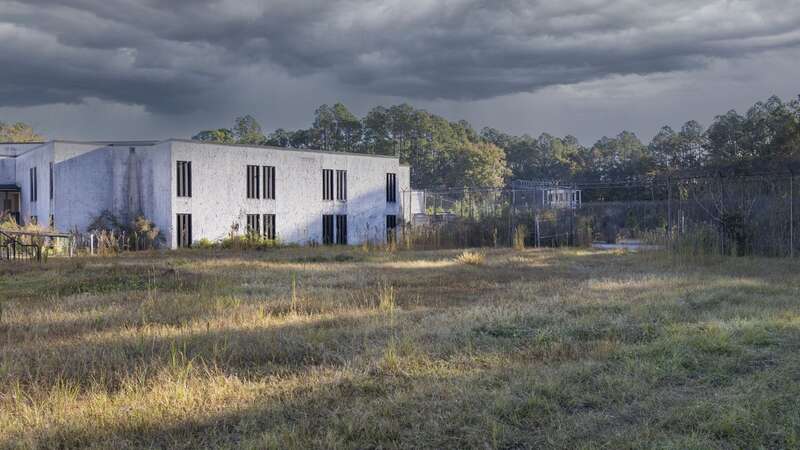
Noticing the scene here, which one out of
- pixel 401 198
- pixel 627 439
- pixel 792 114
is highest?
pixel 792 114

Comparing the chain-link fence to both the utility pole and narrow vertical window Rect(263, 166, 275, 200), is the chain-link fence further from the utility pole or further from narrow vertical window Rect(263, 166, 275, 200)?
narrow vertical window Rect(263, 166, 275, 200)

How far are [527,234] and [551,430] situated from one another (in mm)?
22436

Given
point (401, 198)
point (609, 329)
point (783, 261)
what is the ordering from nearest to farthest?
1. point (609, 329)
2. point (783, 261)
3. point (401, 198)

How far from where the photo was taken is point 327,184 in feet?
114

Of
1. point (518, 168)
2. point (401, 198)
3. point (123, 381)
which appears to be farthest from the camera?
point (518, 168)

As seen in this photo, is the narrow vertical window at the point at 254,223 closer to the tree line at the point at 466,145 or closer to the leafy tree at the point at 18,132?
the tree line at the point at 466,145

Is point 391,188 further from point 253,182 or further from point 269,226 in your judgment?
point 253,182

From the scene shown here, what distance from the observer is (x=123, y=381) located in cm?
502

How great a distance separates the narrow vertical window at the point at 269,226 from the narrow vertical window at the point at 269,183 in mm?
942

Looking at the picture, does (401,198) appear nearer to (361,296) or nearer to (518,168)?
(361,296)

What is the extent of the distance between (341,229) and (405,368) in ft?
97.6

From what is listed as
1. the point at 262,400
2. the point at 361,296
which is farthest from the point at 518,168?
the point at 262,400

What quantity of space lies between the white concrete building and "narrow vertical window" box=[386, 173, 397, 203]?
1686 millimetres

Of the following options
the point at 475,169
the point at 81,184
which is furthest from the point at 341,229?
the point at 475,169
